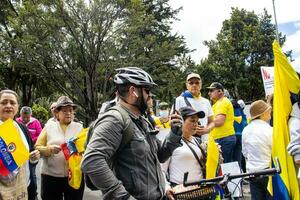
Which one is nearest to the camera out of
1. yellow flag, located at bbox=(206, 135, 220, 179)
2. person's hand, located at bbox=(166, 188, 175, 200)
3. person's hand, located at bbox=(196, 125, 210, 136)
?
person's hand, located at bbox=(166, 188, 175, 200)

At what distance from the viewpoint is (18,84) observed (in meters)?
36.5

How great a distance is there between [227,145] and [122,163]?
477 cm

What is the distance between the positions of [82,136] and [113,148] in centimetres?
233

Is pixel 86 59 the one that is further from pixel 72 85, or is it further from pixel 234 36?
pixel 234 36

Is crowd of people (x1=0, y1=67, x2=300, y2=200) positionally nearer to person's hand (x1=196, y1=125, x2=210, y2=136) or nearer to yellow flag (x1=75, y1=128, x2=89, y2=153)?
person's hand (x1=196, y1=125, x2=210, y2=136)

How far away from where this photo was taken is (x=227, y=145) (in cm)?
723

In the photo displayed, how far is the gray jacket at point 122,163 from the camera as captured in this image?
255cm

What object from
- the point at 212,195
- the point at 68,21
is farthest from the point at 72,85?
the point at 212,195

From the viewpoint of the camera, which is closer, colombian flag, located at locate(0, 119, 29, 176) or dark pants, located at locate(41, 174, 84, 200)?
colombian flag, located at locate(0, 119, 29, 176)

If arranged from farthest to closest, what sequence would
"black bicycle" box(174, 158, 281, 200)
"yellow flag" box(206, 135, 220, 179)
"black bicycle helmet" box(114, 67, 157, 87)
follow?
"yellow flag" box(206, 135, 220, 179), "black bicycle" box(174, 158, 281, 200), "black bicycle helmet" box(114, 67, 157, 87)

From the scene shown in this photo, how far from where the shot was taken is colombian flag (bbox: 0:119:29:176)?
148 inches

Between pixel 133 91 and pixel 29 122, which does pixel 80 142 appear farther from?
pixel 29 122

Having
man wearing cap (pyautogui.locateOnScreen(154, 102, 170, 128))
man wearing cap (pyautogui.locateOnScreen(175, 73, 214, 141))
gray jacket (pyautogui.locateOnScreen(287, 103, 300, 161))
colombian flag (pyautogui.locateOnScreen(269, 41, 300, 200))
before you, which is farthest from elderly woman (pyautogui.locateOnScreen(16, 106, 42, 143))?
gray jacket (pyautogui.locateOnScreen(287, 103, 300, 161))

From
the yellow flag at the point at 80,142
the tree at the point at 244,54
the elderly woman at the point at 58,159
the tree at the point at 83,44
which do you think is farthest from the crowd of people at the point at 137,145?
the tree at the point at 244,54
